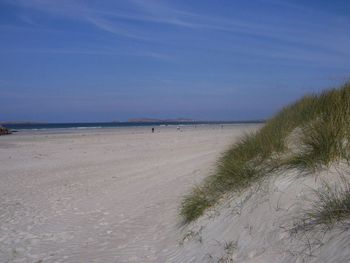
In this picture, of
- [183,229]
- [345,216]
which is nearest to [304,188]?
[345,216]

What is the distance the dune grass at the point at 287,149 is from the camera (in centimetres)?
449

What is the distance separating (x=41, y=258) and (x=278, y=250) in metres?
3.49

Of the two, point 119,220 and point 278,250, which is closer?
point 278,250

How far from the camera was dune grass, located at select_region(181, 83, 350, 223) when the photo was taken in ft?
14.7

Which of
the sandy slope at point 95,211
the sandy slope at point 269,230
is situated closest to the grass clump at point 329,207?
the sandy slope at point 269,230

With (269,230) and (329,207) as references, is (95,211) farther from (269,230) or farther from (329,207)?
(329,207)

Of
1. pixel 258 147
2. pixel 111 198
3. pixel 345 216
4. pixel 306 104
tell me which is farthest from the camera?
pixel 111 198

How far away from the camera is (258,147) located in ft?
20.9

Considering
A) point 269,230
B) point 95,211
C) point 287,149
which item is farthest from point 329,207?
point 95,211

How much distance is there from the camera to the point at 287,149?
5.57m

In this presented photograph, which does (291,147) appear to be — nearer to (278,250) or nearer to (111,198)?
(278,250)

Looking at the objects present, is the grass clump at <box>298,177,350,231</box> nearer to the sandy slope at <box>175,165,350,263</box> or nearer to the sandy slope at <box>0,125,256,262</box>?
the sandy slope at <box>175,165,350,263</box>

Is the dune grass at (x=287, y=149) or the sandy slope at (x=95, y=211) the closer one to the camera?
the dune grass at (x=287, y=149)

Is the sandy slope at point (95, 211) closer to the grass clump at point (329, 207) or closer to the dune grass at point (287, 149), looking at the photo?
the dune grass at point (287, 149)
